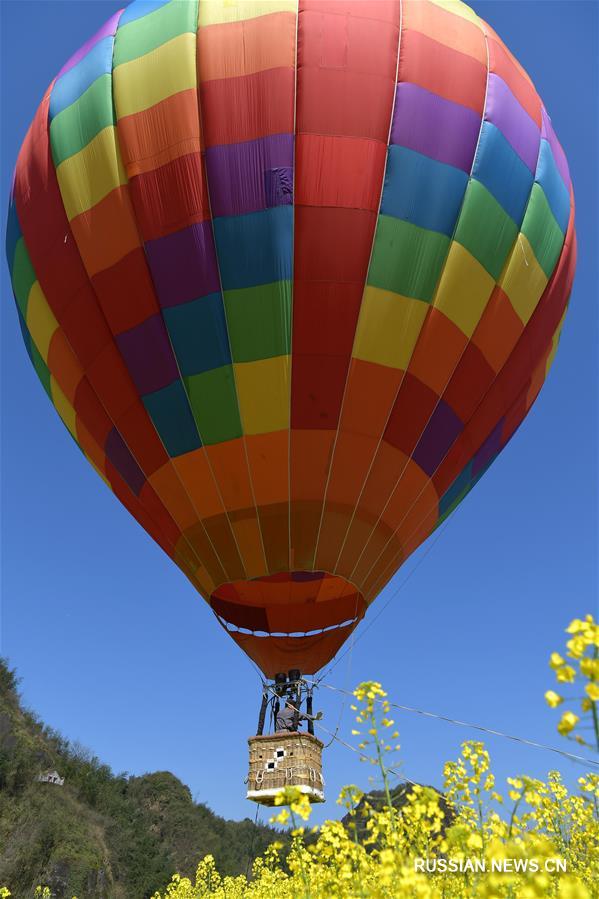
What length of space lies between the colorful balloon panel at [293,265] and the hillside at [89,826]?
37.1 meters

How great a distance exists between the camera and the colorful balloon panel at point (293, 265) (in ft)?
25.1

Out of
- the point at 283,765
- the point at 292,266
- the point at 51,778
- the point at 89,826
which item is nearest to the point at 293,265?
the point at 292,266

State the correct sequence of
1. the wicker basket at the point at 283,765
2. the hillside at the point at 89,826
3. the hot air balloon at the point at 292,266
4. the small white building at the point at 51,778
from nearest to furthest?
the wicker basket at the point at 283,765 < the hot air balloon at the point at 292,266 < the hillside at the point at 89,826 < the small white building at the point at 51,778

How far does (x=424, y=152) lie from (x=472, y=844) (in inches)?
293

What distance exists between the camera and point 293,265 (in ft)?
25.1

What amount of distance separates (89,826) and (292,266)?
52177 millimetres

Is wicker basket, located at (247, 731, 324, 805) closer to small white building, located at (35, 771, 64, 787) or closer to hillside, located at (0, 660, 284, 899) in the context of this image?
hillside, located at (0, 660, 284, 899)

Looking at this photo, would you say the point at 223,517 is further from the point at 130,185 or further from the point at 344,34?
the point at 344,34

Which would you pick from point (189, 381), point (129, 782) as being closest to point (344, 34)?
point (189, 381)

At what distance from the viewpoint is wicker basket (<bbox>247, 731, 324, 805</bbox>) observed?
7395mm

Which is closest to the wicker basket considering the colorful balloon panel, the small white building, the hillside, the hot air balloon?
the hot air balloon

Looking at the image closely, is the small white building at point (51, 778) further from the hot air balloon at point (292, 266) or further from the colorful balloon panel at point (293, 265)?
the colorful balloon panel at point (293, 265)

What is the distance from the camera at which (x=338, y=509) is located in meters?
8.20

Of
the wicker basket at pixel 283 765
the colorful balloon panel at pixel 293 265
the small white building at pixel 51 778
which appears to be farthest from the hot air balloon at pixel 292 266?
the small white building at pixel 51 778
